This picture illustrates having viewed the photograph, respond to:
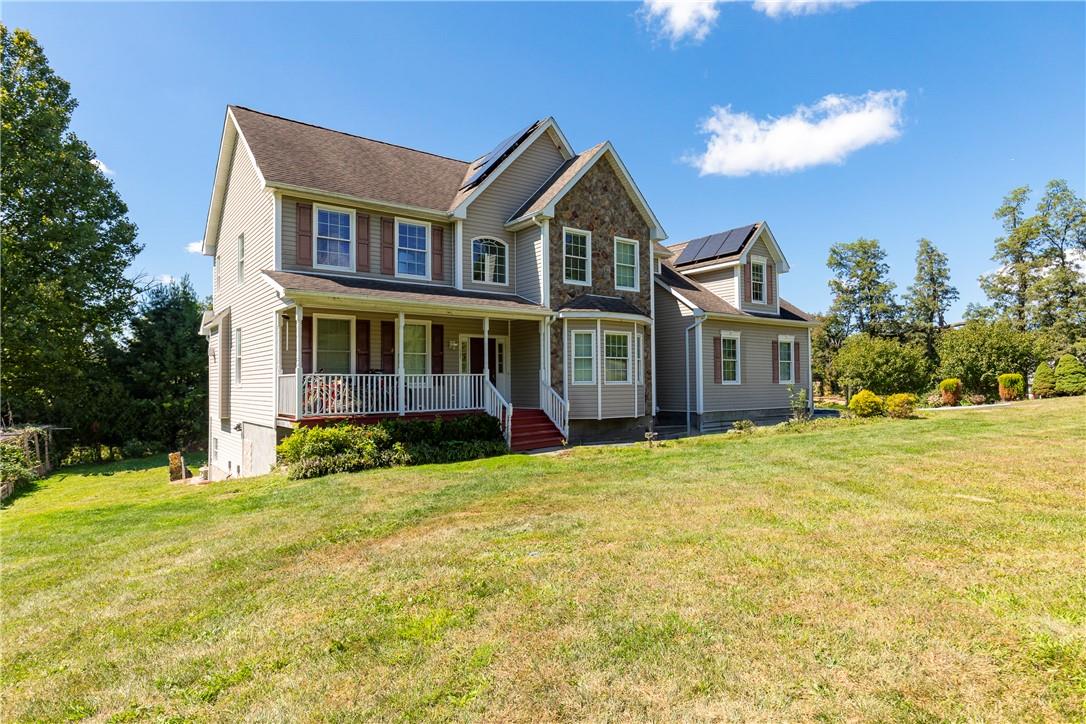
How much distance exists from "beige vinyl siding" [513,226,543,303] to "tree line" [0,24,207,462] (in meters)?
18.9

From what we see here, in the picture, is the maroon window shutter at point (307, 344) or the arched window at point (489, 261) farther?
the arched window at point (489, 261)

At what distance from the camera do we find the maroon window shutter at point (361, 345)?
14273 millimetres

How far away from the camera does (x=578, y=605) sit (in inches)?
161

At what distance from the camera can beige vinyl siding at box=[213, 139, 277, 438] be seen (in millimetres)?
13914

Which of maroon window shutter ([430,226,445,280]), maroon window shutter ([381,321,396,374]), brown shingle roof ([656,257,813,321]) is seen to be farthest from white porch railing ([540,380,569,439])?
brown shingle roof ([656,257,813,321])

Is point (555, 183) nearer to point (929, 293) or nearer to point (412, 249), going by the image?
point (412, 249)

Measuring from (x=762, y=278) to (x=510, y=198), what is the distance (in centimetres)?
1086

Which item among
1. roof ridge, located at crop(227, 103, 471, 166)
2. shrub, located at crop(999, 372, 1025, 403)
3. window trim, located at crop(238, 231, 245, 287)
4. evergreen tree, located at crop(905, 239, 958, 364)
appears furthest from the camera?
evergreen tree, located at crop(905, 239, 958, 364)

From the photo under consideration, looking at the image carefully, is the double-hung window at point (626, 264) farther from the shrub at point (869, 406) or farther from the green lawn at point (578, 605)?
the green lawn at point (578, 605)

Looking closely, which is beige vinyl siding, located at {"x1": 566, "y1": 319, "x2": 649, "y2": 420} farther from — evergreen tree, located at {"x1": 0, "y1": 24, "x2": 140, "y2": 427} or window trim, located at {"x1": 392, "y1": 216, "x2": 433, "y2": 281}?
evergreen tree, located at {"x1": 0, "y1": 24, "x2": 140, "y2": 427}

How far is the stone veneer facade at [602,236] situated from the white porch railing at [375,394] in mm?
2917

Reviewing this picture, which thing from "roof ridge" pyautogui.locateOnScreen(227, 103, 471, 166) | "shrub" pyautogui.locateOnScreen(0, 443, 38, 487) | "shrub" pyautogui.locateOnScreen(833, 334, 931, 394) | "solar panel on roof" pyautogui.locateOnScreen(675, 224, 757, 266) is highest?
"roof ridge" pyautogui.locateOnScreen(227, 103, 471, 166)

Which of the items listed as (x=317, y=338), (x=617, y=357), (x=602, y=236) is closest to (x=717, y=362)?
(x=617, y=357)

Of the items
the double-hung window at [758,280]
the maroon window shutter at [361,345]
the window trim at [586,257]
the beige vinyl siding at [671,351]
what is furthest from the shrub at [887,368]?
the maroon window shutter at [361,345]
